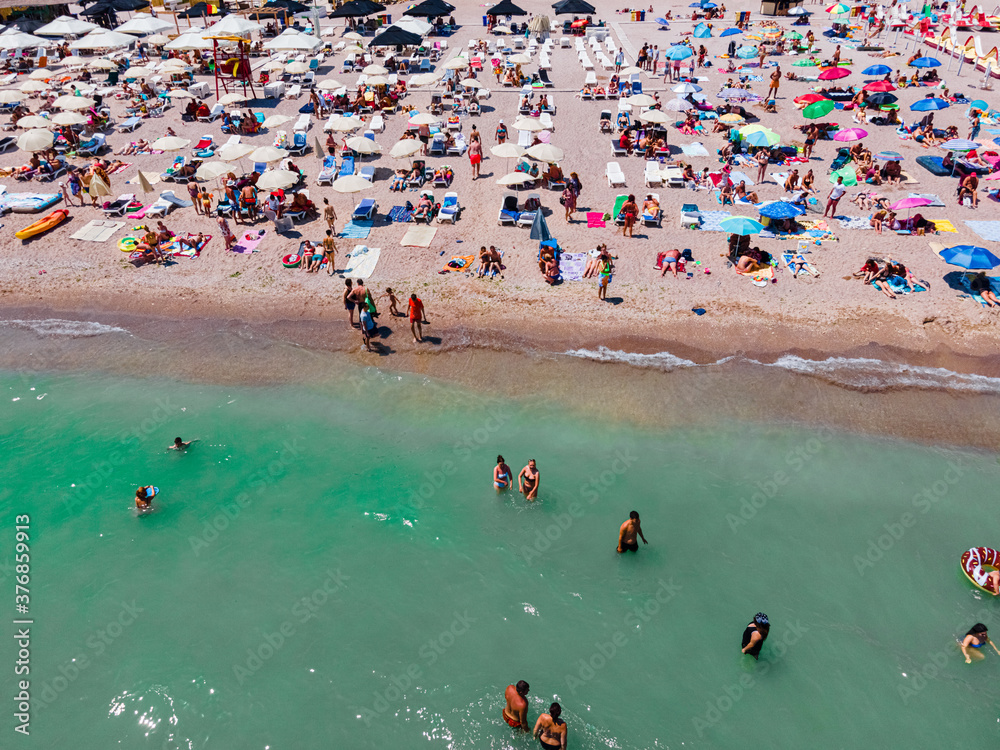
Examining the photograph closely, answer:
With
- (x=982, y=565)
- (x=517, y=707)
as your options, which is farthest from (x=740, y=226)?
(x=517, y=707)

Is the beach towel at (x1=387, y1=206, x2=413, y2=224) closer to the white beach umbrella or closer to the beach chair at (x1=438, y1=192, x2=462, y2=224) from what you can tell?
the beach chair at (x1=438, y1=192, x2=462, y2=224)

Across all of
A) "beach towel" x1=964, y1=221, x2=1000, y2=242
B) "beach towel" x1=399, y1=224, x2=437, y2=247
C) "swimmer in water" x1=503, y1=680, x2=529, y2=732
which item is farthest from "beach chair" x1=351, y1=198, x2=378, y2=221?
"beach towel" x1=964, y1=221, x2=1000, y2=242

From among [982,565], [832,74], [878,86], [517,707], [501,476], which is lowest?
[517,707]

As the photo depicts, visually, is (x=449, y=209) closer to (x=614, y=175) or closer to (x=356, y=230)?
(x=356, y=230)

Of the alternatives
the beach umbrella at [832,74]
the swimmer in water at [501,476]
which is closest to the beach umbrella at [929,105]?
the beach umbrella at [832,74]

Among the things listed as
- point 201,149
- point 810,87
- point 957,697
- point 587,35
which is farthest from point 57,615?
point 587,35

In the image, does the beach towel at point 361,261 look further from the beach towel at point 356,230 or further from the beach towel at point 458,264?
the beach towel at point 458,264

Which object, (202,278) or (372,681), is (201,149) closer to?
(202,278)
